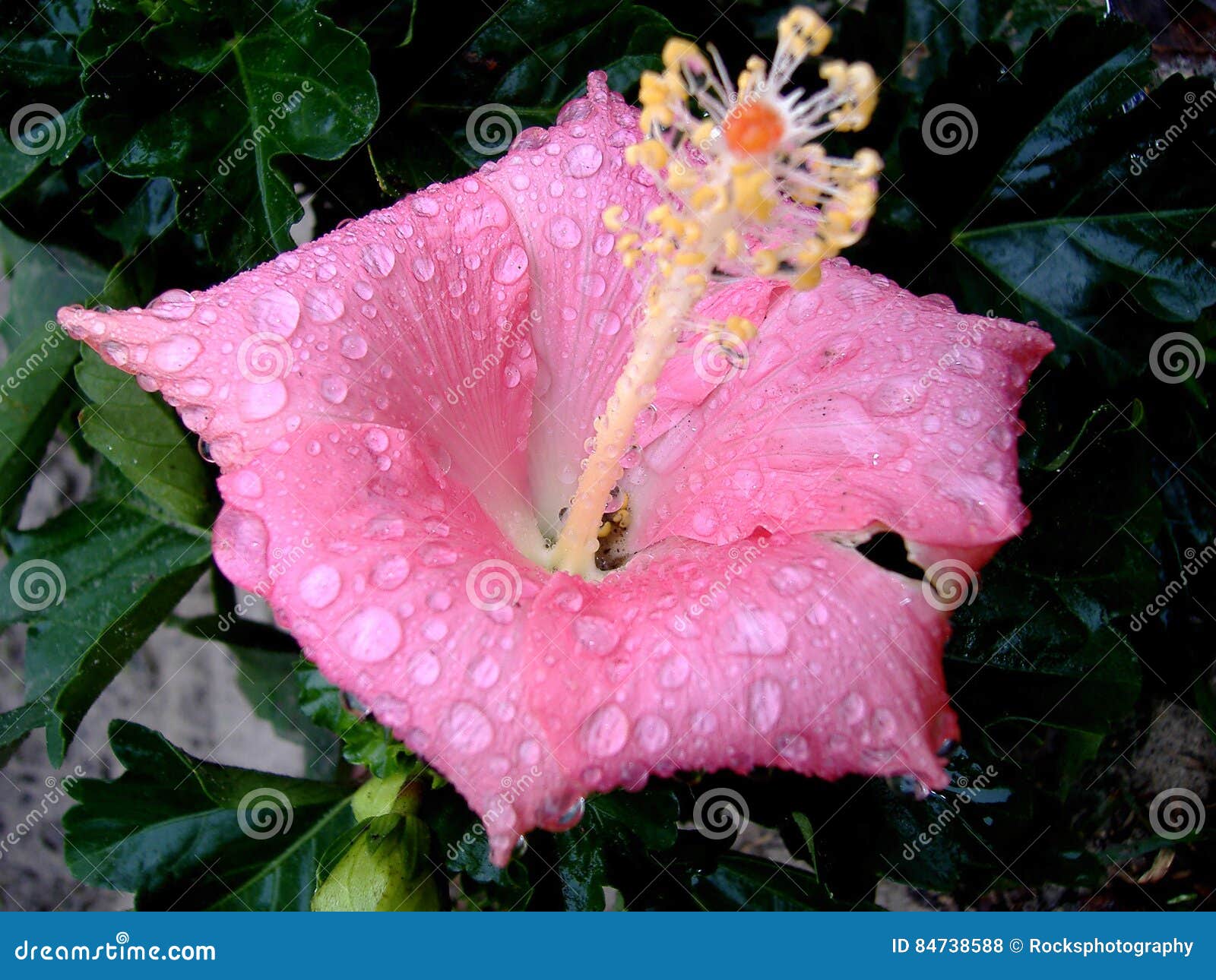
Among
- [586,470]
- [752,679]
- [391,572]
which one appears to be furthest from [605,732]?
[586,470]

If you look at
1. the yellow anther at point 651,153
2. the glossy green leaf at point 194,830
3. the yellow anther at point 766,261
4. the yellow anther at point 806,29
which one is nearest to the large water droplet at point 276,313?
the yellow anther at point 651,153

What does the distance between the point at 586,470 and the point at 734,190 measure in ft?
1.28

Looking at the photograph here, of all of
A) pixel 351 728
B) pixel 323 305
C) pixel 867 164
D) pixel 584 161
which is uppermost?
pixel 867 164

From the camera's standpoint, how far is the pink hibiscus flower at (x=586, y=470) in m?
0.91

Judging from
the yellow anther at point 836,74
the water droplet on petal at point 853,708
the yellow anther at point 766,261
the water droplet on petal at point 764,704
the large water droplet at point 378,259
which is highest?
the yellow anther at point 836,74

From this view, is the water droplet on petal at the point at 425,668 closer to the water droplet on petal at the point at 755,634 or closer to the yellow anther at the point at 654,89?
the water droplet on petal at the point at 755,634

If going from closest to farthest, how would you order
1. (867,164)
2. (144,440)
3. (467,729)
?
(467,729) < (867,164) < (144,440)

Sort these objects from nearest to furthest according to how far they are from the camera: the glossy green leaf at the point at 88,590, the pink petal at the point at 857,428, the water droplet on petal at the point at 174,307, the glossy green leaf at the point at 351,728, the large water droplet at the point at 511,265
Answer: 1. the pink petal at the point at 857,428
2. the water droplet on petal at the point at 174,307
3. the large water droplet at the point at 511,265
4. the glossy green leaf at the point at 351,728
5. the glossy green leaf at the point at 88,590

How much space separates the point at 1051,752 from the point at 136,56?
197 cm

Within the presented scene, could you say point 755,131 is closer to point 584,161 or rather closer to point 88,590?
point 584,161

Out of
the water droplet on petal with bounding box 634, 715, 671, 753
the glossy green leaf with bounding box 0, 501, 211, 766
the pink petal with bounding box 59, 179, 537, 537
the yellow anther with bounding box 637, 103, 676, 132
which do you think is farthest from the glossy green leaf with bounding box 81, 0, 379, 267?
the water droplet on petal with bounding box 634, 715, 671, 753

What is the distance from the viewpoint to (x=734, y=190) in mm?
1053

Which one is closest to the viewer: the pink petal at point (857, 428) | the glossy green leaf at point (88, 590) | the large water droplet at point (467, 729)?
the large water droplet at point (467, 729)

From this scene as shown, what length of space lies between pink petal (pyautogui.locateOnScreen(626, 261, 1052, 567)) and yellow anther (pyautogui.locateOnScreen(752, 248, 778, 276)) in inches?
6.7
